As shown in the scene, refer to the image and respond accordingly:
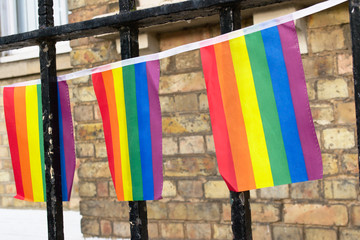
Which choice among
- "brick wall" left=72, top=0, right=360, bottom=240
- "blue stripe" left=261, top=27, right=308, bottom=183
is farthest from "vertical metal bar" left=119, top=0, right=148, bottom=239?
"brick wall" left=72, top=0, right=360, bottom=240

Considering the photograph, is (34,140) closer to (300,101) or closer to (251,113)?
(251,113)

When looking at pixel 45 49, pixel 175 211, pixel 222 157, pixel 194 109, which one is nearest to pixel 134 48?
pixel 45 49

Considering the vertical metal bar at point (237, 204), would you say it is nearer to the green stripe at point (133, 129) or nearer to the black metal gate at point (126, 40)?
the black metal gate at point (126, 40)

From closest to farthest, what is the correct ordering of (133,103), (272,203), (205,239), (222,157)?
(222,157)
(133,103)
(272,203)
(205,239)

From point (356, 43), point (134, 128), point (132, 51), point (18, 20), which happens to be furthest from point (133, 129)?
point (18, 20)

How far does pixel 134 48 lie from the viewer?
1.35 m

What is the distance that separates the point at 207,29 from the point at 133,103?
7.56ft

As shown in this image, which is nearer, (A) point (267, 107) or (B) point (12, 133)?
(A) point (267, 107)

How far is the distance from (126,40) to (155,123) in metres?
0.26

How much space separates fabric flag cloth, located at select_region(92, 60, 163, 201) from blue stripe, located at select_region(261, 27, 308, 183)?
34cm

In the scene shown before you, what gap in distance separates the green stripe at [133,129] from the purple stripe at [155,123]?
5cm

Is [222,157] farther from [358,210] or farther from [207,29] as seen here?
[207,29]

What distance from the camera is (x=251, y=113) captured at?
1246 millimetres

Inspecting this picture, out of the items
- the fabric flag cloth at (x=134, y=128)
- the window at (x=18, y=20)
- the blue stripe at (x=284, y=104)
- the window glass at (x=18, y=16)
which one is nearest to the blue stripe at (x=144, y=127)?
the fabric flag cloth at (x=134, y=128)
